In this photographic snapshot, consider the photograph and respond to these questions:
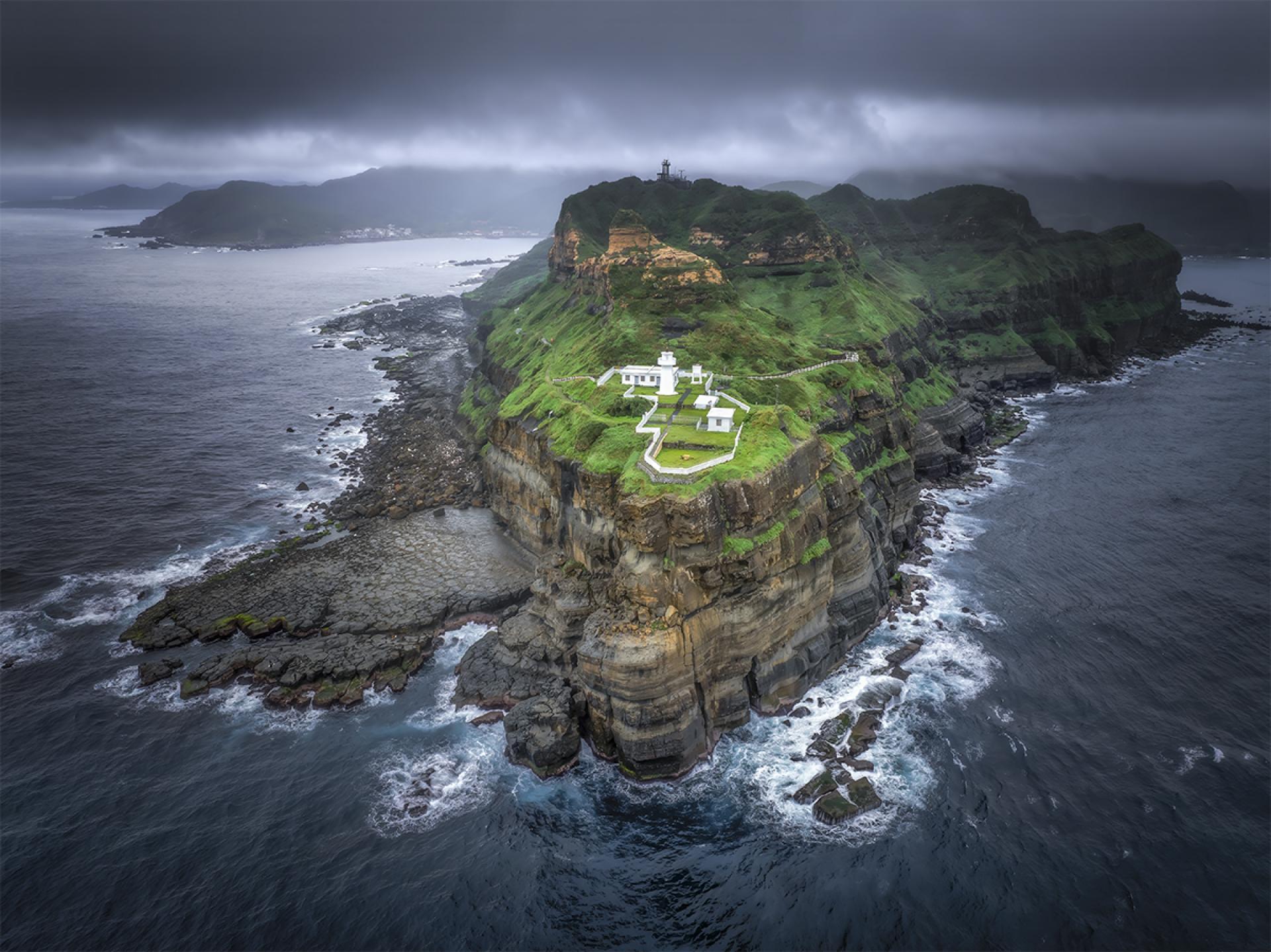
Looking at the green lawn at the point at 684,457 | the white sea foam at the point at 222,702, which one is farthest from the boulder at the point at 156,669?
the green lawn at the point at 684,457

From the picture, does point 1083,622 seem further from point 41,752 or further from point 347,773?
point 41,752

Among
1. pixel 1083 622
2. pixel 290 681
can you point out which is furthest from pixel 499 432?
pixel 1083 622

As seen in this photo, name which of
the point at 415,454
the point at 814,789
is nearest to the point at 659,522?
the point at 814,789

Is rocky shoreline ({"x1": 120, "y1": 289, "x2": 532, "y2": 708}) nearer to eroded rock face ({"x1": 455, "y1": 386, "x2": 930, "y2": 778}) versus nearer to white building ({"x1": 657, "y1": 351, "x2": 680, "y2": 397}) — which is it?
eroded rock face ({"x1": 455, "y1": 386, "x2": 930, "y2": 778})

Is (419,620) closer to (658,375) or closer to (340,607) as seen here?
(340,607)

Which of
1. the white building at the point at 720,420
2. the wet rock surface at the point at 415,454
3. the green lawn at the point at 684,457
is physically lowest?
the wet rock surface at the point at 415,454

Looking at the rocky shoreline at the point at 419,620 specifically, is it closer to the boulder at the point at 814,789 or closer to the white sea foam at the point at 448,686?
the boulder at the point at 814,789
